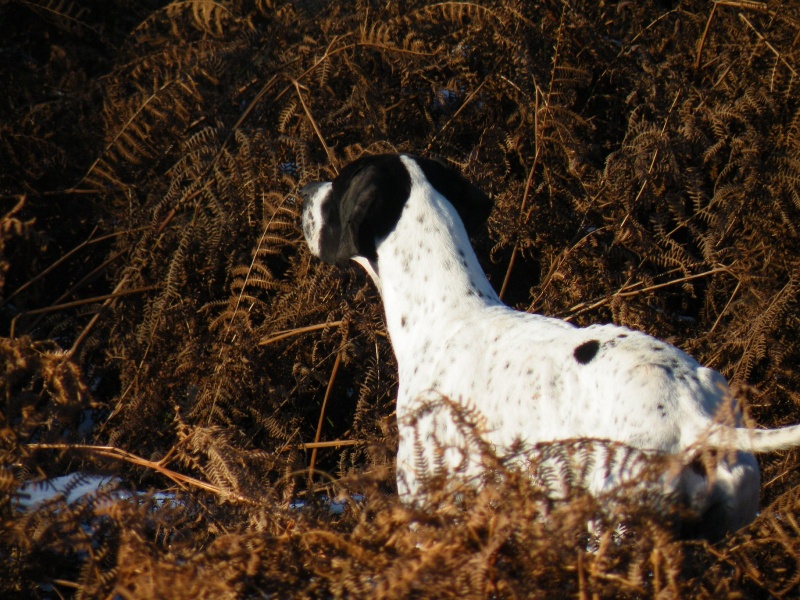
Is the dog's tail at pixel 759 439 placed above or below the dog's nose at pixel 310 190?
below

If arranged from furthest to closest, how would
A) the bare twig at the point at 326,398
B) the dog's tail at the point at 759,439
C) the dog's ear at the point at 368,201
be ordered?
Result: 1. the bare twig at the point at 326,398
2. the dog's ear at the point at 368,201
3. the dog's tail at the point at 759,439

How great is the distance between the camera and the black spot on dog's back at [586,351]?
313cm

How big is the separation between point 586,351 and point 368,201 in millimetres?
1333

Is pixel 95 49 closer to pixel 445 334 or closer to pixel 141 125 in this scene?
pixel 141 125

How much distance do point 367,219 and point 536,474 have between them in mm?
1845

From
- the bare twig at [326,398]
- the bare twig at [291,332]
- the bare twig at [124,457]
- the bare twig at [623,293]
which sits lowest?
the bare twig at [326,398]

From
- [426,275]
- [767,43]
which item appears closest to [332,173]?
[426,275]

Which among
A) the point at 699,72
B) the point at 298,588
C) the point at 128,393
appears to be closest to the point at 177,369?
the point at 128,393

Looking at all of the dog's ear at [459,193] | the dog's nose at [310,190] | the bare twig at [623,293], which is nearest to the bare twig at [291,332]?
the dog's nose at [310,190]

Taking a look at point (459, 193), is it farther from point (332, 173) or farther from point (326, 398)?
point (326, 398)

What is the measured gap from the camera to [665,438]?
2777 mm

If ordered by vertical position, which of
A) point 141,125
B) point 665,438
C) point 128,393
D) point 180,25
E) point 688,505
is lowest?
point 128,393

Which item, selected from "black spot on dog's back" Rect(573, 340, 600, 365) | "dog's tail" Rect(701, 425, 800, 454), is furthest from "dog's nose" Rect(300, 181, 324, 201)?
"dog's tail" Rect(701, 425, 800, 454)

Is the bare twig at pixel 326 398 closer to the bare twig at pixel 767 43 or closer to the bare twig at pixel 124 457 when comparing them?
the bare twig at pixel 124 457
